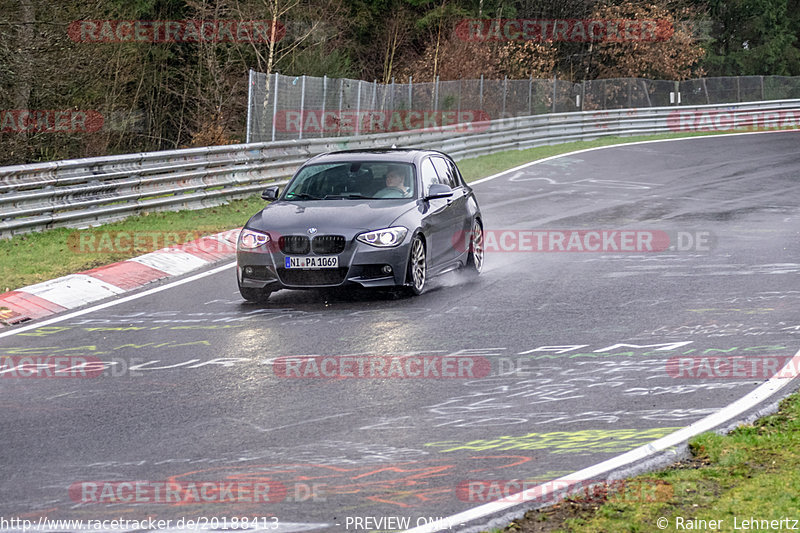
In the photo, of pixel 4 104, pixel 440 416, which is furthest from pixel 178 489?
pixel 4 104

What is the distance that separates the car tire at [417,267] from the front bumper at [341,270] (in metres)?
0.14

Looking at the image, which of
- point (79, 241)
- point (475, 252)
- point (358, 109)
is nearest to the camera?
point (475, 252)

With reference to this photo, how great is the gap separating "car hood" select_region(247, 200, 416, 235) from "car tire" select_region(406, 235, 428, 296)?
383 mm

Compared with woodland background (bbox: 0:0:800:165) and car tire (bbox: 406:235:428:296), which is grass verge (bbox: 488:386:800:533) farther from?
woodland background (bbox: 0:0:800:165)

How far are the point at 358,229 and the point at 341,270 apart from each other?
47cm

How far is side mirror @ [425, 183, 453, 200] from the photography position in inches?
475

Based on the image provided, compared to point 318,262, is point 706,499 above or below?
below

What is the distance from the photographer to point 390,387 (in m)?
8.05

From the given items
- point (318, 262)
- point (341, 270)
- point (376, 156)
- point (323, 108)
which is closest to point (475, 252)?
point (376, 156)

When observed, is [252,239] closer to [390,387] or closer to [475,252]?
[475,252]

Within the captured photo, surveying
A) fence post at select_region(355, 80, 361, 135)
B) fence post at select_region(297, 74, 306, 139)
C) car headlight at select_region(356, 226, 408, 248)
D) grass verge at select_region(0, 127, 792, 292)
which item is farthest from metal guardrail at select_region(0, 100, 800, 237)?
car headlight at select_region(356, 226, 408, 248)

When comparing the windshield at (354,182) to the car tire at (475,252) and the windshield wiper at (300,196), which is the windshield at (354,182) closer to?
the windshield wiper at (300,196)

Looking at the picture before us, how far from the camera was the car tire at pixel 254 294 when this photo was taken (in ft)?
38.0

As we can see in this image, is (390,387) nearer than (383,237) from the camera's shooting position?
Yes
